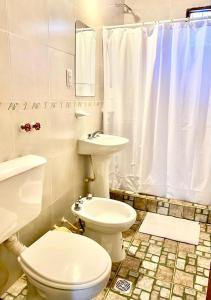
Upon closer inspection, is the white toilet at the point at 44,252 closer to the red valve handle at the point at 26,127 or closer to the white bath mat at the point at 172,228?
the red valve handle at the point at 26,127

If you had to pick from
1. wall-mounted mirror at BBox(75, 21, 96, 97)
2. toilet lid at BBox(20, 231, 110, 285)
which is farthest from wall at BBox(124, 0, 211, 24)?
toilet lid at BBox(20, 231, 110, 285)

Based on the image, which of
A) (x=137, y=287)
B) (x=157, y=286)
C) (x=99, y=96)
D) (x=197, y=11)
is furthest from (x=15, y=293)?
(x=197, y=11)

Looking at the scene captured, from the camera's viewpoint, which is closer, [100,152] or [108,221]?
[108,221]

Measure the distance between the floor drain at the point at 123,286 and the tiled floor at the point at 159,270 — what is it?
0.8 inches

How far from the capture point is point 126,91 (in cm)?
231

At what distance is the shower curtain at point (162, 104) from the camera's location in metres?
2.07

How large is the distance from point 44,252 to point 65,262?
133mm

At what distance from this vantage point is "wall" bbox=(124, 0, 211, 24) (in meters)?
2.53

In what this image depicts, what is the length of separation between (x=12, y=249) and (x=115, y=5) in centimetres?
245

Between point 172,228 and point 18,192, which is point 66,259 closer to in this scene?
point 18,192

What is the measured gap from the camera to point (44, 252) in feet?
3.86

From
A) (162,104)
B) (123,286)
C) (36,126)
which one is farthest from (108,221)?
(162,104)

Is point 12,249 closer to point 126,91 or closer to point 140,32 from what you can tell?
point 126,91

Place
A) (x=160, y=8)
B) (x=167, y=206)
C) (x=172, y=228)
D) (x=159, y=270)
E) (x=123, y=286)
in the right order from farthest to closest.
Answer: (x=160, y=8) < (x=167, y=206) < (x=172, y=228) < (x=159, y=270) < (x=123, y=286)
